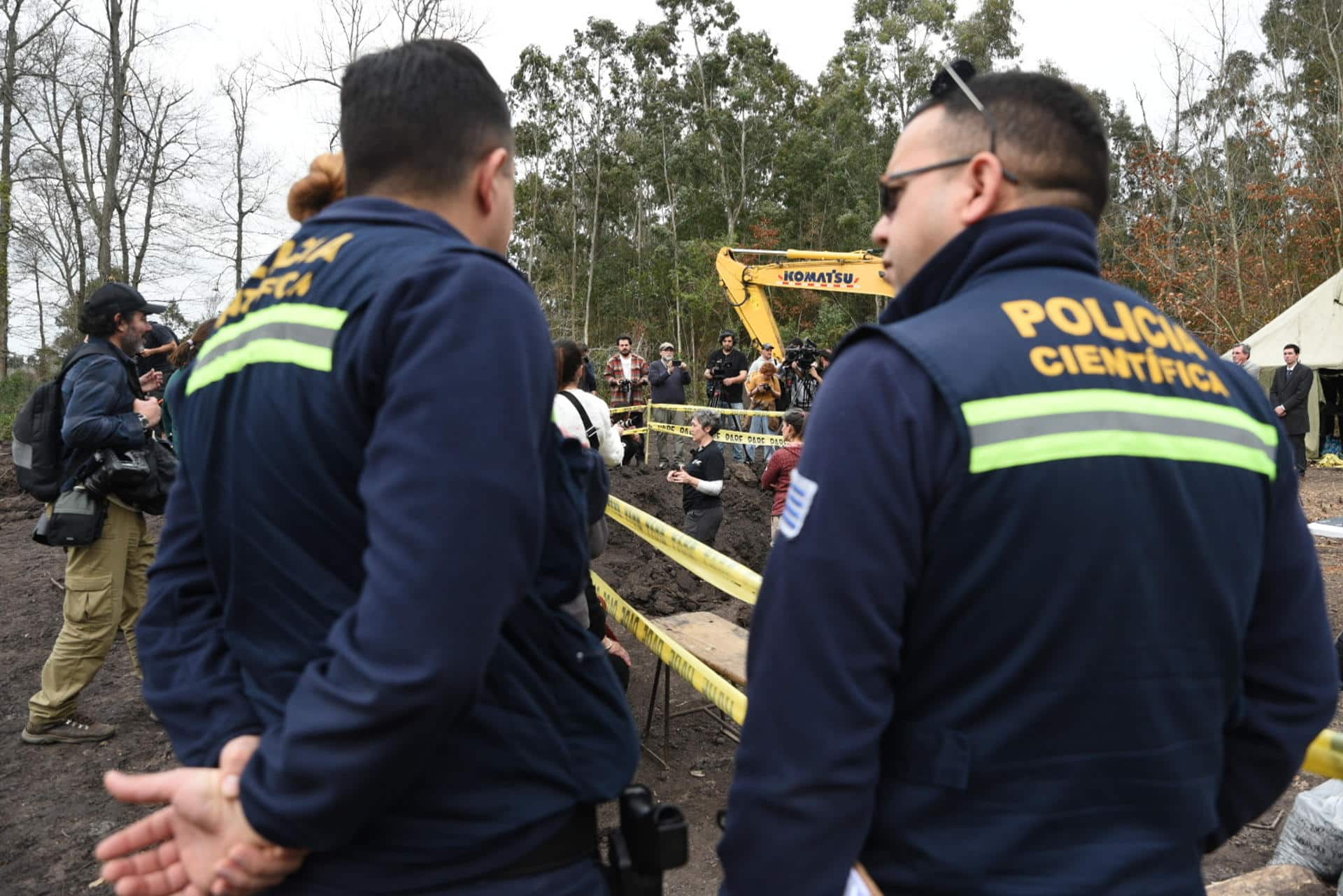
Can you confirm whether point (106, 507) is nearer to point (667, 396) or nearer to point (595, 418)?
point (595, 418)

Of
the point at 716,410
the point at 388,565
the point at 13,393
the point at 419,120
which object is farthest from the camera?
the point at 13,393

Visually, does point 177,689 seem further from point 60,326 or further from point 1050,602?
point 60,326

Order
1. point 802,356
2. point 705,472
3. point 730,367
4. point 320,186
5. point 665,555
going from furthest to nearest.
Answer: point 730,367 → point 802,356 → point 665,555 → point 705,472 → point 320,186

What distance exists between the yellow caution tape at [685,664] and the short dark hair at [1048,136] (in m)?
1.94

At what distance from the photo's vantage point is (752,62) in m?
39.6

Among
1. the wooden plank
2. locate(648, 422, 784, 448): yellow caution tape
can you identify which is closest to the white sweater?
the wooden plank

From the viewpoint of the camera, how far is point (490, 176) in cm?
133

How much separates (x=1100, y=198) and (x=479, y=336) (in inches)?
37.1

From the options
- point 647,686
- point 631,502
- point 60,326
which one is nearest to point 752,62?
point 60,326

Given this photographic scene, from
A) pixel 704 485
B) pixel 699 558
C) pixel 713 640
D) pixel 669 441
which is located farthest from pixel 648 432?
pixel 699 558

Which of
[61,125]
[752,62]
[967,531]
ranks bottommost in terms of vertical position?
[967,531]

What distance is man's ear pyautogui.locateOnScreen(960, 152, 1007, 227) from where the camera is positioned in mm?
1325

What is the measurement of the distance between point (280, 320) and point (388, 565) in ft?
1.32

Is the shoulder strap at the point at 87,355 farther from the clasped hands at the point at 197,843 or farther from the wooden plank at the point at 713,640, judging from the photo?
the clasped hands at the point at 197,843
